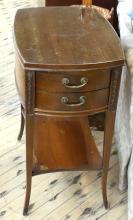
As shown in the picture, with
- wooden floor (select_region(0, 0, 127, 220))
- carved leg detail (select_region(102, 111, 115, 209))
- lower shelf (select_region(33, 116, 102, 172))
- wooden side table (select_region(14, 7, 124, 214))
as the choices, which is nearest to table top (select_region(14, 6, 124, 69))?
wooden side table (select_region(14, 7, 124, 214))

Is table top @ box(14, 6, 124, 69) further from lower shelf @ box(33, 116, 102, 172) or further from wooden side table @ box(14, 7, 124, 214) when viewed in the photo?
lower shelf @ box(33, 116, 102, 172)

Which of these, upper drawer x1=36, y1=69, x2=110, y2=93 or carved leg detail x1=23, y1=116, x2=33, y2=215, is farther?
carved leg detail x1=23, y1=116, x2=33, y2=215

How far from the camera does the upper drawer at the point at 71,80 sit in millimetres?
1021

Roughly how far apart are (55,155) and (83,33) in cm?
50

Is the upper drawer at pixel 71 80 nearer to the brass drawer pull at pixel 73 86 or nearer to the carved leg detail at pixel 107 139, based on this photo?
the brass drawer pull at pixel 73 86

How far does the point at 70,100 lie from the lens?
3.52 feet

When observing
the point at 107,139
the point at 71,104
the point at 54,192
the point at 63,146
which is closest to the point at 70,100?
the point at 71,104

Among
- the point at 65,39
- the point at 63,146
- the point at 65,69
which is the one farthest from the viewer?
the point at 63,146

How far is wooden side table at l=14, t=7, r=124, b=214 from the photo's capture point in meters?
1.02

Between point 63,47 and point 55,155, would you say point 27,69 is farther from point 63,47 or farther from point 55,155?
point 55,155

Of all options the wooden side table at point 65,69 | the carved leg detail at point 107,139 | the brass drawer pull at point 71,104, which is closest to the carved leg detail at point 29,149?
the wooden side table at point 65,69

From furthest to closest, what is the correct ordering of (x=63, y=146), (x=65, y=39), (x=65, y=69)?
(x=63, y=146), (x=65, y=39), (x=65, y=69)

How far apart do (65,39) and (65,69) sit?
18cm

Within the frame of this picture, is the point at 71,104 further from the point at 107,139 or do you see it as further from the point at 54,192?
the point at 54,192
